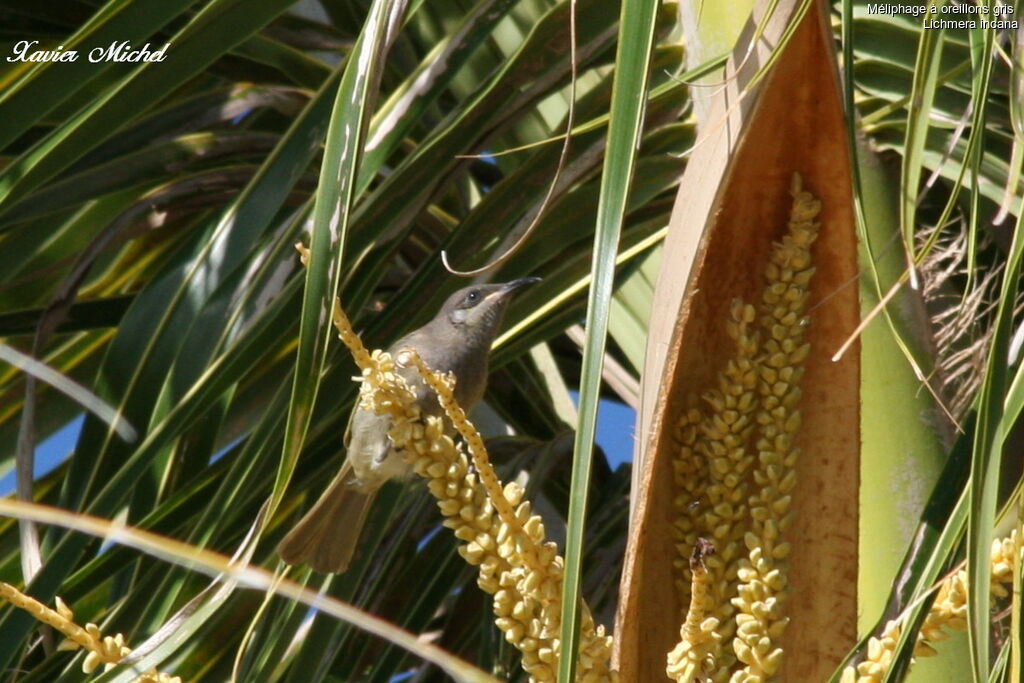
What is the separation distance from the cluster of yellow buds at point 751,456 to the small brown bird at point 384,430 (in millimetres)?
939

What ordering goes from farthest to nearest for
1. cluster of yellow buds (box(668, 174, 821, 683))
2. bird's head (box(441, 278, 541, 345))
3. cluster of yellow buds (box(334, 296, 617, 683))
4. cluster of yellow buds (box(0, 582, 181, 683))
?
bird's head (box(441, 278, 541, 345))
cluster of yellow buds (box(668, 174, 821, 683))
cluster of yellow buds (box(334, 296, 617, 683))
cluster of yellow buds (box(0, 582, 181, 683))

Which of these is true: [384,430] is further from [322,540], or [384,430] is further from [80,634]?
[80,634]

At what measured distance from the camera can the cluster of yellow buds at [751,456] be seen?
1421 mm

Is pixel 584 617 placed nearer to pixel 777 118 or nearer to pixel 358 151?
pixel 358 151

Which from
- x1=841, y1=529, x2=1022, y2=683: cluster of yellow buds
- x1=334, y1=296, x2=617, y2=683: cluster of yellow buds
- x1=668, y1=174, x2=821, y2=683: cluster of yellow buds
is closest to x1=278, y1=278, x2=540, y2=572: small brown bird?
x1=668, y1=174, x2=821, y2=683: cluster of yellow buds

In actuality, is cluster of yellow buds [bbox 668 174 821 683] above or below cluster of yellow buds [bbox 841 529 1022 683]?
above

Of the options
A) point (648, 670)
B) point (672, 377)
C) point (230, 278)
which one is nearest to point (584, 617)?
point (648, 670)

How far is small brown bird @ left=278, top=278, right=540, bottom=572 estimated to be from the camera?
2.51m

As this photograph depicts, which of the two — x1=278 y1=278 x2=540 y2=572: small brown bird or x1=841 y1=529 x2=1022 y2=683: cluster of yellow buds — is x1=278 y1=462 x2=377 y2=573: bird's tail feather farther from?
x1=841 y1=529 x2=1022 y2=683: cluster of yellow buds

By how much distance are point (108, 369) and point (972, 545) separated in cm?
199

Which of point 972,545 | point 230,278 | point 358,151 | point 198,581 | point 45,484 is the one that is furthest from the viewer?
point 45,484

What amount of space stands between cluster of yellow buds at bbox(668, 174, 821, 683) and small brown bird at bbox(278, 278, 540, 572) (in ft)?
3.08

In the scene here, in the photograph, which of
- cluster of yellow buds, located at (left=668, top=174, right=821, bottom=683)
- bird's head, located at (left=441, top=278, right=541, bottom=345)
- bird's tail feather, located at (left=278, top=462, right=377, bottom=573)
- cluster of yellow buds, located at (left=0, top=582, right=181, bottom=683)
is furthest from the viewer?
bird's head, located at (left=441, top=278, right=541, bottom=345)

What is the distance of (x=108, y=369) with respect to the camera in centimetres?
259
